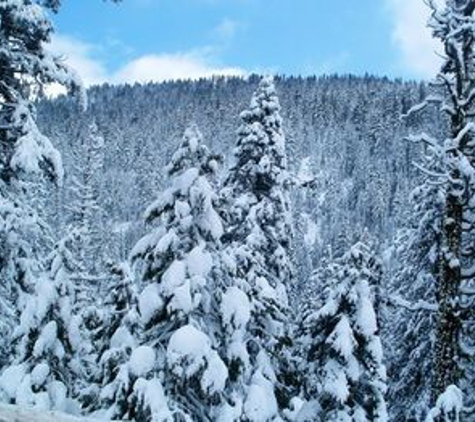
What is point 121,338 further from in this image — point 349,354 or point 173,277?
point 349,354

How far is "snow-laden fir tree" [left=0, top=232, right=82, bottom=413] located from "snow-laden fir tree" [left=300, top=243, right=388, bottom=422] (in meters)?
5.80

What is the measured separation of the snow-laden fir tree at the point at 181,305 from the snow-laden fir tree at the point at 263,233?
254 centimetres

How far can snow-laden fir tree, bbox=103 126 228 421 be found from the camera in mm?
13320

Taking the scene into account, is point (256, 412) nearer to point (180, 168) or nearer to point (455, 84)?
point (180, 168)

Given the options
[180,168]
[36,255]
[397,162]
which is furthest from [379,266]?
[397,162]

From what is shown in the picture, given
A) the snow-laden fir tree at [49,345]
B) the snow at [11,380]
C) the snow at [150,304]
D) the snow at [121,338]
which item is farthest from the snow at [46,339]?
the snow at [150,304]

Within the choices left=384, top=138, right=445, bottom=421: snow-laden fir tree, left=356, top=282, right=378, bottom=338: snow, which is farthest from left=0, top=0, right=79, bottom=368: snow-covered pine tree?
left=384, top=138, right=445, bottom=421: snow-laden fir tree

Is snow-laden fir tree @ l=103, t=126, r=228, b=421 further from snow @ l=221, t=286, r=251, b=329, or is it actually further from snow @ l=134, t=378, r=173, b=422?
snow @ l=221, t=286, r=251, b=329

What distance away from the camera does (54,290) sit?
16.0 m

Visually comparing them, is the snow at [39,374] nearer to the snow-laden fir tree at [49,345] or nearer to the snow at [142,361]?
the snow-laden fir tree at [49,345]

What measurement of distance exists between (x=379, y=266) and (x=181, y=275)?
33.0ft

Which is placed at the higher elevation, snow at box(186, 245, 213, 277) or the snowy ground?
snow at box(186, 245, 213, 277)

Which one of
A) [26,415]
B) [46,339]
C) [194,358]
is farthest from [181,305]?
[26,415]

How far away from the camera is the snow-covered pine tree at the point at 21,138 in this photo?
39.4 feet
